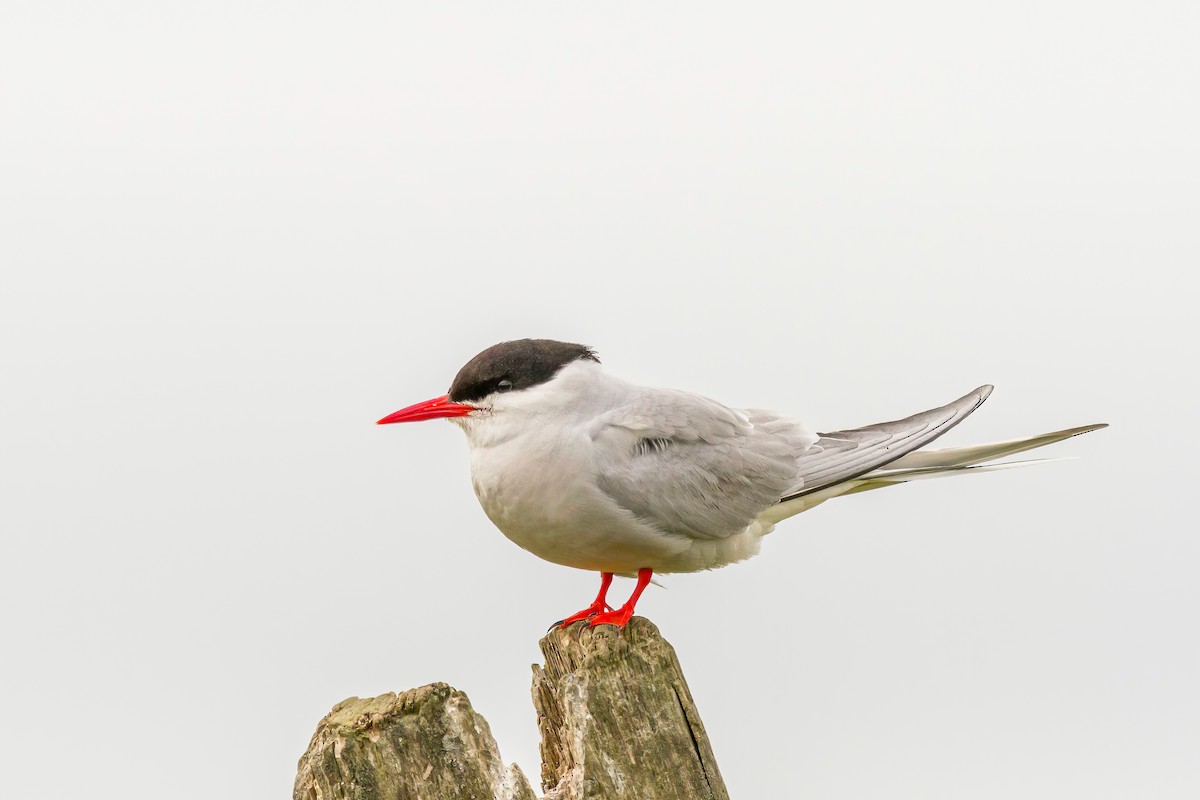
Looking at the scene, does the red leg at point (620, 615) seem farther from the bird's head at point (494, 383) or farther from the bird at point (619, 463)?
the bird's head at point (494, 383)

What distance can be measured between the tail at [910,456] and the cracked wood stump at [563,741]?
1513mm

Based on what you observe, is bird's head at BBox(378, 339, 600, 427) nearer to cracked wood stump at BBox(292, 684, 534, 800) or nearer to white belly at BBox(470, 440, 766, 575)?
white belly at BBox(470, 440, 766, 575)

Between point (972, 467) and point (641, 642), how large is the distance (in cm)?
242

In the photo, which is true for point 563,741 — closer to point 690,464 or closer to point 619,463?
point 619,463

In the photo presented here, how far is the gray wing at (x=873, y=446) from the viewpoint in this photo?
19.8ft

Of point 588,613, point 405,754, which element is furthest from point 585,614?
point 405,754

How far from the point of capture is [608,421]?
545 centimetres

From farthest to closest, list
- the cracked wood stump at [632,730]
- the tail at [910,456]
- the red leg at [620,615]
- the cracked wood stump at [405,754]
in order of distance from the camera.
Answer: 1. the tail at [910,456]
2. the red leg at [620,615]
3. the cracked wood stump at [632,730]
4. the cracked wood stump at [405,754]

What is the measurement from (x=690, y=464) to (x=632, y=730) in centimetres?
151

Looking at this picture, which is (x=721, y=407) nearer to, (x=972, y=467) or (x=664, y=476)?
(x=664, y=476)

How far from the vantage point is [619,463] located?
5375mm

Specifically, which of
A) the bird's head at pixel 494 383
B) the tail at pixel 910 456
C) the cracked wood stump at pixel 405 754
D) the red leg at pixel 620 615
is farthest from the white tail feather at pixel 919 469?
the cracked wood stump at pixel 405 754

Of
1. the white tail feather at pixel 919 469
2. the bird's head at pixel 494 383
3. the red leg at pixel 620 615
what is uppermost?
the bird's head at pixel 494 383

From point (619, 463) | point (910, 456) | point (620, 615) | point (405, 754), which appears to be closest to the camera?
point (405, 754)
